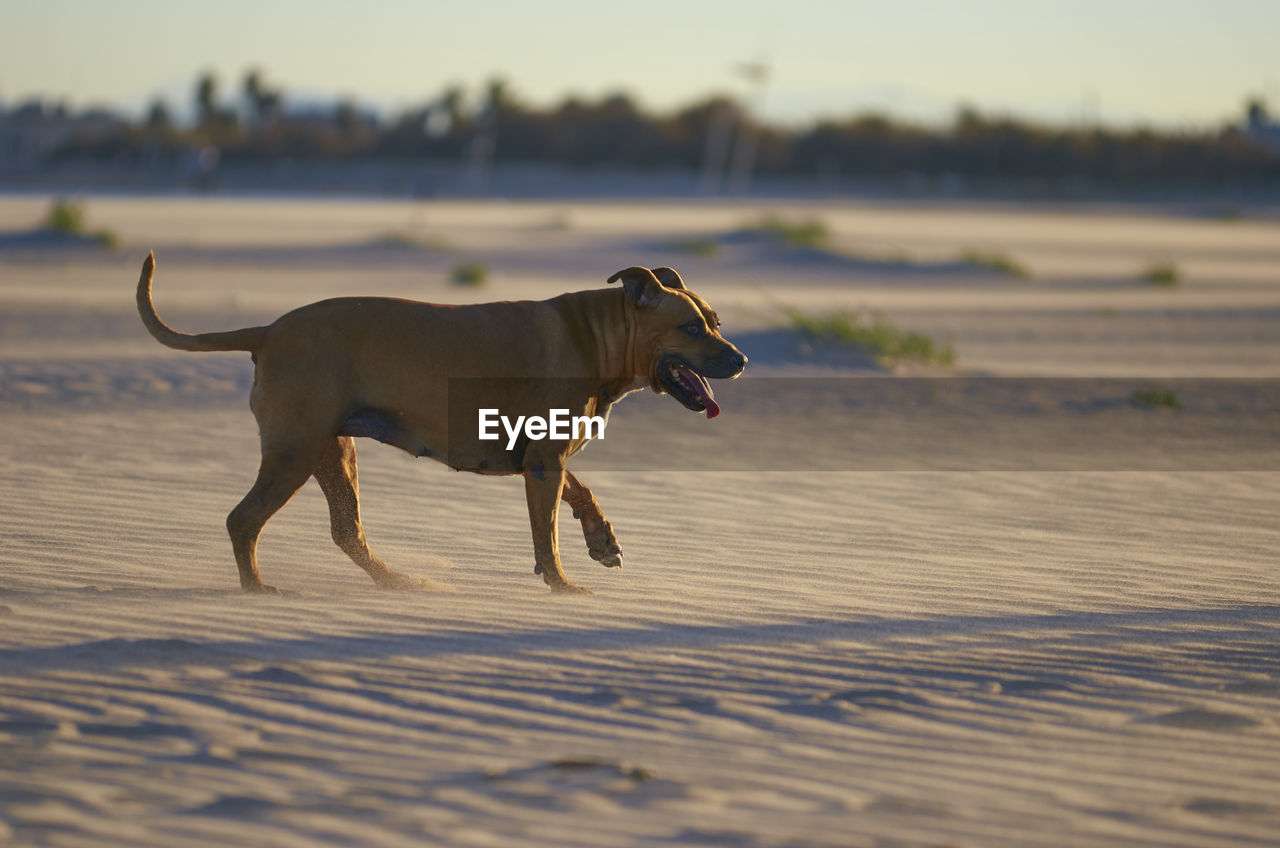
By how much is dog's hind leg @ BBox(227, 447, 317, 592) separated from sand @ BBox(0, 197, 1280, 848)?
0.19 meters

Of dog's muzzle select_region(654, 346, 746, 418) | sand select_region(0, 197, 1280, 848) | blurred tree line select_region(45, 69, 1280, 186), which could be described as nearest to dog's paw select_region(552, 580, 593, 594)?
sand select_region(0, 197, 1280, 848)

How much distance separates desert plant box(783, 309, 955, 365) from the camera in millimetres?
19062

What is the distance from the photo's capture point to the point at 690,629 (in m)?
7.48

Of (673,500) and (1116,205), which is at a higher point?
(1116,205)

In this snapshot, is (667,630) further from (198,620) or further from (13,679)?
(13,679)

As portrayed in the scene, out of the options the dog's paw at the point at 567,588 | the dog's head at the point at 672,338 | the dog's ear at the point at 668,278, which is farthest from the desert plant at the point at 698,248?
the dog's paw at the point at 567,588

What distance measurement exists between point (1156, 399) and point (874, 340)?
3538mm

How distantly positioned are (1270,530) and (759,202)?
2234 inches

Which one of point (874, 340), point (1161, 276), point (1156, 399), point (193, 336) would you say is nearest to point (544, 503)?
point (193, 336)

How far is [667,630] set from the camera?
7.44 m

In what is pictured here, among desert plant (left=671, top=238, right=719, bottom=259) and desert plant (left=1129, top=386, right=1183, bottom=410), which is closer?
desert plant (left=1129, top=386, right=1183, bottom=410)

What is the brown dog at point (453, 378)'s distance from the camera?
7520 millimetres

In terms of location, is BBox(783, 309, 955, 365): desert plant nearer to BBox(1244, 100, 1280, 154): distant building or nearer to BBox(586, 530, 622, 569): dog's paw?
BBox(586, 530, 622, 569): dog's paw

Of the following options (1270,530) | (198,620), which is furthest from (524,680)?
(1270,530)
